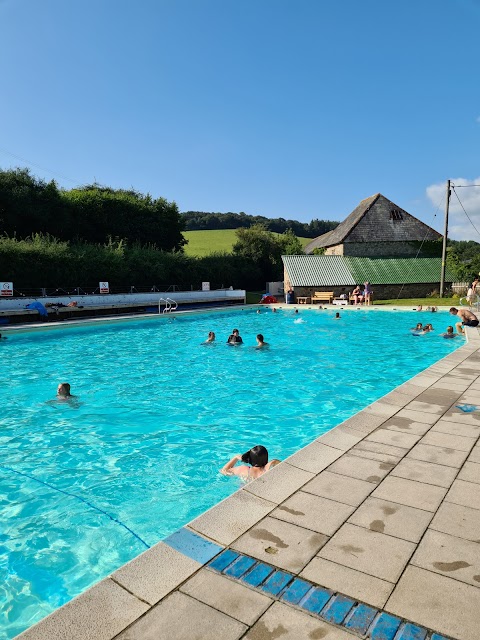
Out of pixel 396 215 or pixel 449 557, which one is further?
pixel 396 215

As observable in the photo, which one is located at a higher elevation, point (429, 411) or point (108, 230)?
point (108, 230)

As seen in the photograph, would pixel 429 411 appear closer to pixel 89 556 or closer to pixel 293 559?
pixel 293 559

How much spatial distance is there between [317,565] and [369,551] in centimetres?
47

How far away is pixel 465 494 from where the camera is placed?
164 inches

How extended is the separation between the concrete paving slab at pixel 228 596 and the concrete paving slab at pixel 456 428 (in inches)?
162

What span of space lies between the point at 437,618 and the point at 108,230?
4403 centimetres

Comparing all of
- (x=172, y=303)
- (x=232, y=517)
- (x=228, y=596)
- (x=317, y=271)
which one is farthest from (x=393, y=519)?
(x=317, y=271)

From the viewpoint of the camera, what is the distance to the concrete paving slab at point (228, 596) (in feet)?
8.68

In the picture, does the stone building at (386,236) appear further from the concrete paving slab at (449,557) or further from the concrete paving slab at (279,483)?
the concrete paving slab at (449,557)

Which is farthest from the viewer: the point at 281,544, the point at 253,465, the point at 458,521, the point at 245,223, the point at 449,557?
the point at 245,223

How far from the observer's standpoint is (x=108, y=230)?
4262 cm

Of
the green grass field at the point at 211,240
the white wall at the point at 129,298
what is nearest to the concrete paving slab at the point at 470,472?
the white wall at the point at 129,298

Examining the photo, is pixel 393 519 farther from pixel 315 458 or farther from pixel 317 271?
pixel 317 271

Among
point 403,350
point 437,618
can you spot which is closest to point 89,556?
point 437,618
